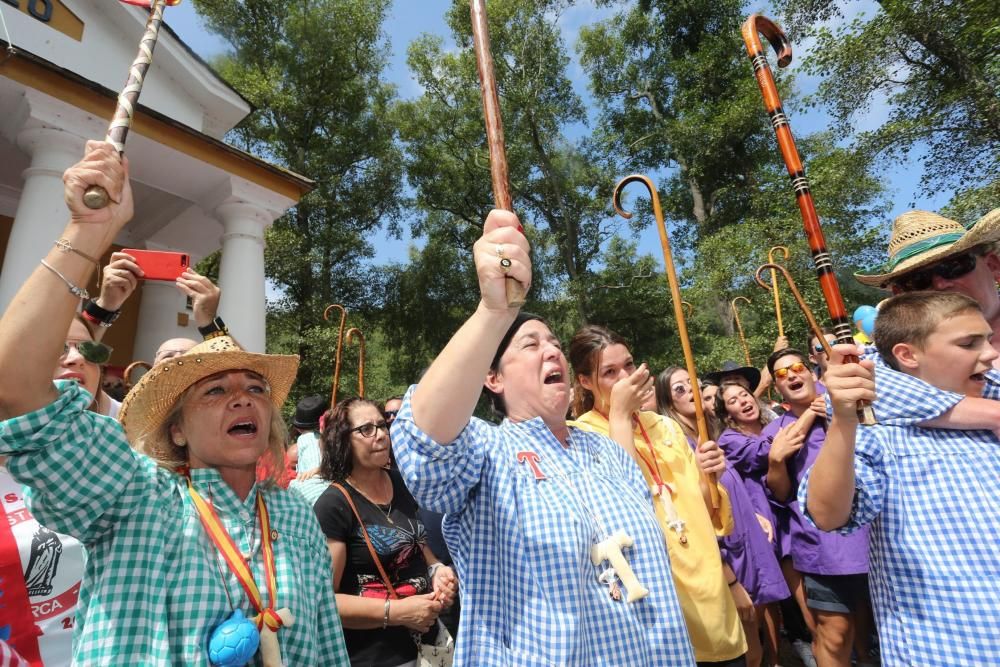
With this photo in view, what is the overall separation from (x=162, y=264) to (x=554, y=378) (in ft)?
6.27

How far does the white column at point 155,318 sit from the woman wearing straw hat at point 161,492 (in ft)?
25.5

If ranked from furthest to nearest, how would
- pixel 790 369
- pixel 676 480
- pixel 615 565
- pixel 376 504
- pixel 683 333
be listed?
pixel 790 369 < pixel 376 504 < pixel 683 333 < pixel 676 480 < pixel 615 565

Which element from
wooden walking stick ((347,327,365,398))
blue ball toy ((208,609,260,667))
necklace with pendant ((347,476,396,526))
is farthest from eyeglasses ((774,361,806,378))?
blue ball toy ((208,609,260,667))

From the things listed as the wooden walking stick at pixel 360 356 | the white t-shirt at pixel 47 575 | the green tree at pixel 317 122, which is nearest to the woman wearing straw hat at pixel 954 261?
the wooden walking stick at pixel 360 356

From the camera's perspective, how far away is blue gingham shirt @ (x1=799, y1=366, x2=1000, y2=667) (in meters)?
1.68

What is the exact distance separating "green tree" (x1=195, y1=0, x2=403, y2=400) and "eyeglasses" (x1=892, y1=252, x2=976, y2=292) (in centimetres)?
1799

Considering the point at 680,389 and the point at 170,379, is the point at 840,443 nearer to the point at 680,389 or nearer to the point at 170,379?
the point at 170,379

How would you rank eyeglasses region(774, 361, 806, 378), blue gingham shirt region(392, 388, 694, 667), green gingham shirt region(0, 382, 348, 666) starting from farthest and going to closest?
eyeglasses region(774, 361, 806, 378) → blue gingham shirt region(392, 388, 694, 667) → green gingham shirt region(0, 382, 348, 666)

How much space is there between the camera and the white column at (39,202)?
221 inches

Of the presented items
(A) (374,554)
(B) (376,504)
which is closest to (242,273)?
(B) (376,504)

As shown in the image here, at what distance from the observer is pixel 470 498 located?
1.60 m

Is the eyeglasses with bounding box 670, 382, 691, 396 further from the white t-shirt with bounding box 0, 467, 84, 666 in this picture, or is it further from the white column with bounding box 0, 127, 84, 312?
the white column with bounding box 0, 127, 84, 312

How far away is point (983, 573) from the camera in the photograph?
1.70 meters

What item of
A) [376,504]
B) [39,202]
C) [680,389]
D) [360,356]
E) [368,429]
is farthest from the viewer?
[39,202]
